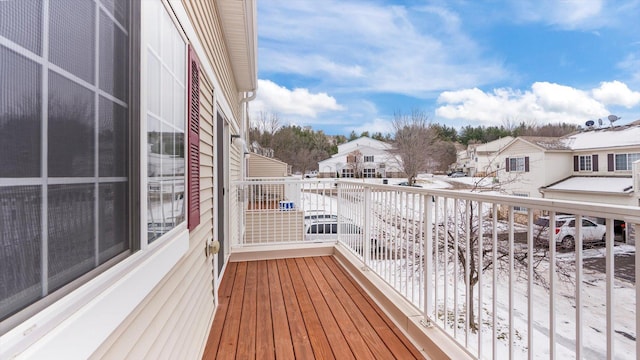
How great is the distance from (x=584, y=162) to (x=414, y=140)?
1040 centimetres

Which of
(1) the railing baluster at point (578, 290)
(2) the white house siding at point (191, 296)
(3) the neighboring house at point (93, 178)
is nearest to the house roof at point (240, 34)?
(2) the white house siding at point (191, 296)

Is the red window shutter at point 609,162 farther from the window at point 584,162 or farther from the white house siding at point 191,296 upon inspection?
the white house siding at point 191,296

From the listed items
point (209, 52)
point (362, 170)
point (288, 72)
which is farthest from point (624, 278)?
point (288, 72)

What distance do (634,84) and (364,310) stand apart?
146 ft

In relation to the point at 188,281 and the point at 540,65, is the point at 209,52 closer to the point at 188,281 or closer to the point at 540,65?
the point at 188,281

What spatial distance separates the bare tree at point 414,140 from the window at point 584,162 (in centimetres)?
940

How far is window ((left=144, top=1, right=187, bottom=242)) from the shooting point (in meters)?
1.15

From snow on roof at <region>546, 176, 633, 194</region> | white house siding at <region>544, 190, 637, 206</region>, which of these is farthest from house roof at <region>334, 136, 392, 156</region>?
white house siding at <region>544, 190, 637, 206</region>

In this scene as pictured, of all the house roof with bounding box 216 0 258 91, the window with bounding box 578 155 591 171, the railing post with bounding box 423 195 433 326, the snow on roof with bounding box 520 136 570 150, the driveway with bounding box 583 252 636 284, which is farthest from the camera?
the snow on roof with bounding box 520 136 570 150

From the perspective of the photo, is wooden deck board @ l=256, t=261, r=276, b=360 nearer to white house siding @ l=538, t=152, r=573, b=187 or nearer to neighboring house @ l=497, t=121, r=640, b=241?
neighboring house @ l=497, t=121, r=640, b=241

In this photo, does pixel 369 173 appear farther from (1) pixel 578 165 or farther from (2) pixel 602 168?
(2) pixel 602 168

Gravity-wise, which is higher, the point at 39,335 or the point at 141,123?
the point at 141,123

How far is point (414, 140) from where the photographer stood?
23578mm

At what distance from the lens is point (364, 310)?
269 cm
